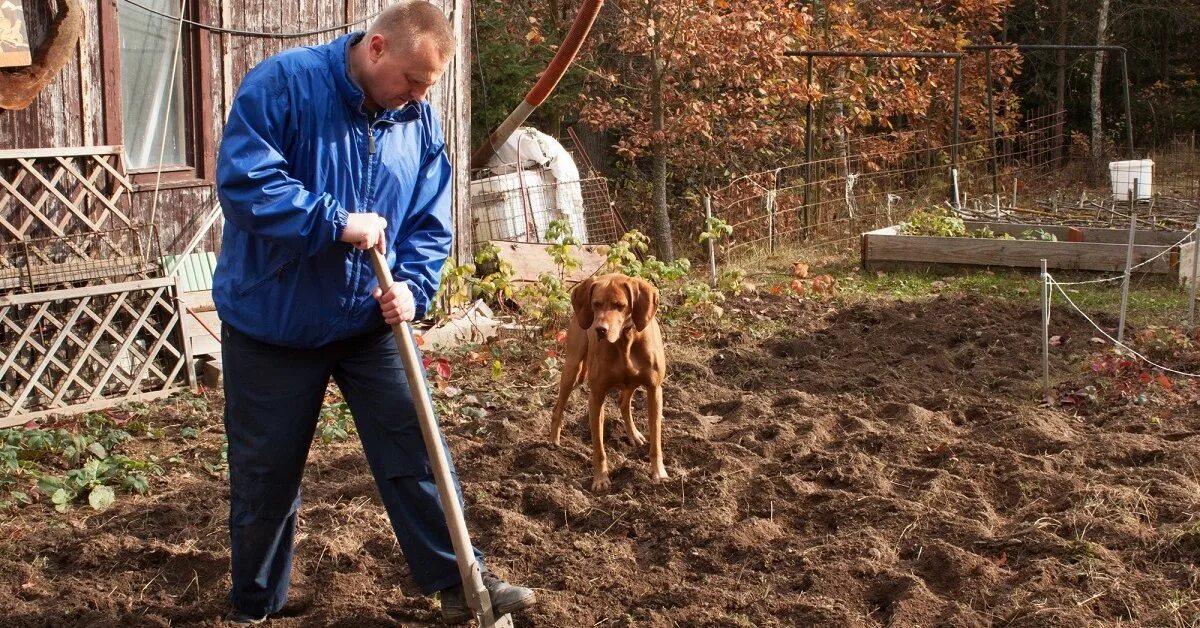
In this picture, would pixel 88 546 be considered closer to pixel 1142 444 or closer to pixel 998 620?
pixel 998 620

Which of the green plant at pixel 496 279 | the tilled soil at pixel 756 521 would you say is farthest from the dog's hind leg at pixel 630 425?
the green plant at pixel 496 279

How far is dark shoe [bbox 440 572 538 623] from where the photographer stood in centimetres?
366

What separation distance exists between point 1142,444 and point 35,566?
4.95 metres

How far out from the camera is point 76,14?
6703 millimetres

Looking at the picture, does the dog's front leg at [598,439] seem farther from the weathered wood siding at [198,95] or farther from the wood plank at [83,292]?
the weathered wood siding at [198,95]

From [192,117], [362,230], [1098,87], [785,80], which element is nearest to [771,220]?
[785,80]

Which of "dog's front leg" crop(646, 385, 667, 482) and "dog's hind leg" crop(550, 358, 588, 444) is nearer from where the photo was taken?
"dog's front leg" crop(646, 385, 667, 482)

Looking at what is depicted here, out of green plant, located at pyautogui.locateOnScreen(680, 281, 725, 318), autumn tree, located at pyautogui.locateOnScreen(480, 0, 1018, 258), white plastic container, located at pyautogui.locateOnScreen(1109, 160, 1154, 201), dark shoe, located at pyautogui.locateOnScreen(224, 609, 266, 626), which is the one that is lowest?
dark shoe, located at pyautogui.locateOnScreen(224, 609, 266, 626)

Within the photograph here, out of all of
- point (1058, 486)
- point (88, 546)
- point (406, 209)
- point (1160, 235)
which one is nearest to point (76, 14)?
point (88, 546)

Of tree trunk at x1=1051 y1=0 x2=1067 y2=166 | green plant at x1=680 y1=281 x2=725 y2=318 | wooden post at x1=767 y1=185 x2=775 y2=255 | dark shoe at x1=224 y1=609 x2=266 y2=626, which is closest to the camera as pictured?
dark shoe at x1=224 y1=609 x2=266 y2=626

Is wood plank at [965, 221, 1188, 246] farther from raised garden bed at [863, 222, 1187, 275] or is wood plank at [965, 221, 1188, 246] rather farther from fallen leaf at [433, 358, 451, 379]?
fallen leaf at [433, 358, 451, 379]

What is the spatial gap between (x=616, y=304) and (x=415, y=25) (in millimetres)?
2348

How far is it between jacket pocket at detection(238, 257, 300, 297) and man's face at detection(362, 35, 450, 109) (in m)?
0.53

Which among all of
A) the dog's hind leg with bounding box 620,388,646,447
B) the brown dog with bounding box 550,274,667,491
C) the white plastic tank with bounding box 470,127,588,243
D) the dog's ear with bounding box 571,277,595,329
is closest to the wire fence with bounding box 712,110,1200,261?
the white plastic tank with bounding box 470,127,588,243
